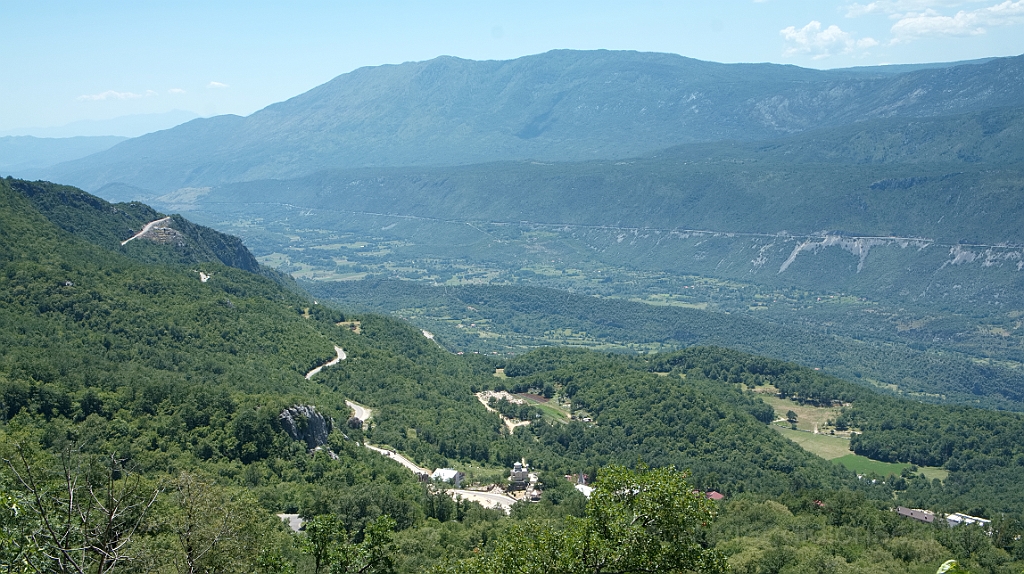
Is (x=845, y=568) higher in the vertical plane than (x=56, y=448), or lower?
lower

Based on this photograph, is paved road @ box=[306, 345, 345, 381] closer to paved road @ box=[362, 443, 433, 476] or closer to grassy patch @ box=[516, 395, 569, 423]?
paved road @ box=[362, 443, 433, 476]

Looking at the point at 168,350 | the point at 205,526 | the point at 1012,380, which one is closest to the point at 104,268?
the point at 168,350

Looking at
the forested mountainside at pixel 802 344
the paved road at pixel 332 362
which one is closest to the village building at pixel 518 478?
the paved road at pixel 332 362

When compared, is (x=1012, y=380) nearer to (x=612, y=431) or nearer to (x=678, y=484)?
(x=612, y=431)

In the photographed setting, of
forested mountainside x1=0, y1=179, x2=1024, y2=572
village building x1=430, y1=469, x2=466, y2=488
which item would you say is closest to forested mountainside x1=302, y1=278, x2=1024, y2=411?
forested mountainside x1=0, y1=179, x2=1024, y2=572

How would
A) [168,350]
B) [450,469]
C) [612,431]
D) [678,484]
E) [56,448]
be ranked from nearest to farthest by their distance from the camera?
[678,484] < [56,448] < [450,469] < [168,350] < [612,431]

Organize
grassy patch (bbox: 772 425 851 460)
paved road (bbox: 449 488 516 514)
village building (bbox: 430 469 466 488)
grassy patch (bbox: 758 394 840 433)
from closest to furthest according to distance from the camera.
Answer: paved road (bbox: 449 488 516 514) → village building (bbox: 430 469 466 488) → grassy patch (bbox: 772 425 851 460) → grassy patch (bbox: 758 394 840 433)
